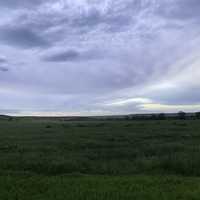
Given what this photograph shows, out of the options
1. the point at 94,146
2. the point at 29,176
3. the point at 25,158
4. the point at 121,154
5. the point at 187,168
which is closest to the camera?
the point at 29,176

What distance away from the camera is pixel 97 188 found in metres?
8.62

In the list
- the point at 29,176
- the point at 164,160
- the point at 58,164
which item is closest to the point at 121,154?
the point at 164,160

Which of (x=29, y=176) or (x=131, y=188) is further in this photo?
(x=29, y=176)

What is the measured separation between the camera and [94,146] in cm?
2034

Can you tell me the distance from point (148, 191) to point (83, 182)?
2.19 m

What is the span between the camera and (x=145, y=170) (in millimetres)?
11945

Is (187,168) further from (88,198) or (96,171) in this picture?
(88,198)

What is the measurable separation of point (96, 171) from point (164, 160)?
3.16m

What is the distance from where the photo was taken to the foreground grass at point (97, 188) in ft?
25.9

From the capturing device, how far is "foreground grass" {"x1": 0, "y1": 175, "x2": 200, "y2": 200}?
25.9 ft

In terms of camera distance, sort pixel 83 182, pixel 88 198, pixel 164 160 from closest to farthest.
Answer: pixel 88 198 → pixel 83 182 → pixel 164 160

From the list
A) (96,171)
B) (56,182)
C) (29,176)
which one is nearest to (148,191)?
(56,182)

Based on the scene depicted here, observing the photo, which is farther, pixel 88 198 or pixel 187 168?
pixel 187 168

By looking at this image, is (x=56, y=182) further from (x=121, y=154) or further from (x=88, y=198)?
(x=121, y=154)
